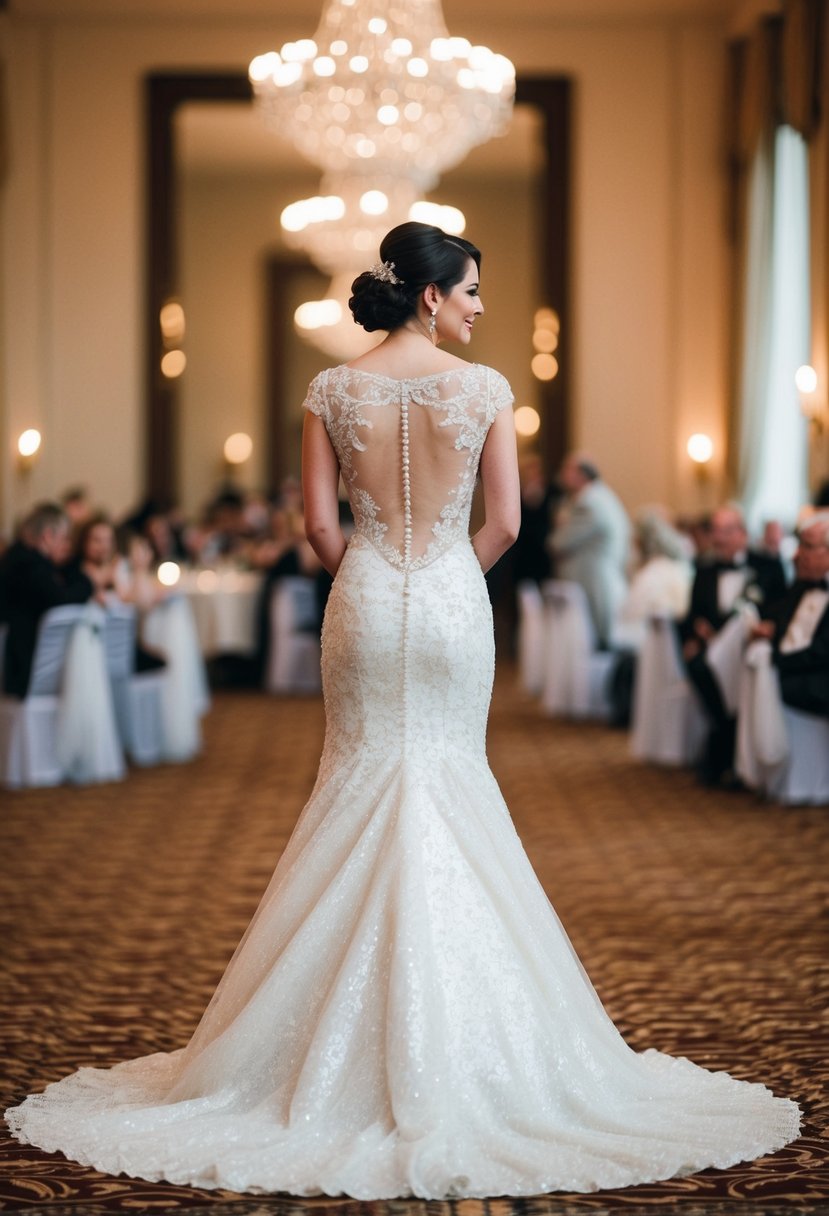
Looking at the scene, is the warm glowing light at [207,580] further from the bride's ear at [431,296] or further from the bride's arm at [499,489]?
the bride's ear at [431,296]

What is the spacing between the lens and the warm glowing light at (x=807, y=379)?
10781mm

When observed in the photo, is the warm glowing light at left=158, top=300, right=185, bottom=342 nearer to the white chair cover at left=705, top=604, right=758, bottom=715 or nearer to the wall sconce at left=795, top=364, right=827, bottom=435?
the wall sconce at left=795, top=364, right=827, bottom=435

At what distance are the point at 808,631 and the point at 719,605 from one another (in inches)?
43.2

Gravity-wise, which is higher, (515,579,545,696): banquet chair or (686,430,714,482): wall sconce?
(686,430,714,482): wall sconce

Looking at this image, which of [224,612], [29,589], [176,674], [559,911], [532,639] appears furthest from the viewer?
[224,612]

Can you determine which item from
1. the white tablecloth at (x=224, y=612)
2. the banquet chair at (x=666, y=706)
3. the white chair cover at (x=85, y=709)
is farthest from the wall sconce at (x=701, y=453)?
the white chair cover at (x=85, y=709)

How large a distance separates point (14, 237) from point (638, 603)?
7026mm

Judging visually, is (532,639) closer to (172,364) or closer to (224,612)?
(224,612)

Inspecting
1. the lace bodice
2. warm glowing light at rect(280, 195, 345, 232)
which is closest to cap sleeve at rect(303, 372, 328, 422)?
the lace bodice

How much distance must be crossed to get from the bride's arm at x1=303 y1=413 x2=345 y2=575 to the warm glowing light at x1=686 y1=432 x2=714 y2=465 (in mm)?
10662

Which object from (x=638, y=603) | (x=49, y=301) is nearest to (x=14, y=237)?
(x=49, y=301)

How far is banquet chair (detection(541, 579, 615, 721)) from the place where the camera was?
1037 cm

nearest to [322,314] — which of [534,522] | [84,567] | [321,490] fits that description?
[534,522]

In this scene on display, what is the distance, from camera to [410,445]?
3115 mm
